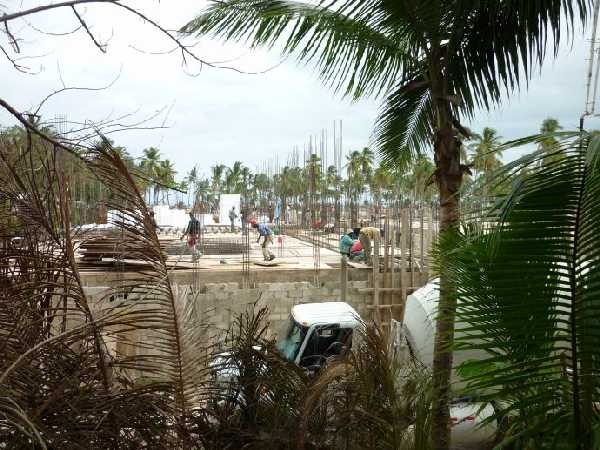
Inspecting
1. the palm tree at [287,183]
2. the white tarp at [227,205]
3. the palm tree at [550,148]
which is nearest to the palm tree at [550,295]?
the palm tree at [550,148]

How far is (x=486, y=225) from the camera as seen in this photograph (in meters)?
2.51

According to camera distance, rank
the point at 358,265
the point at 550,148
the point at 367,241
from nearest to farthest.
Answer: the point at 550,148 < the point at 358,265 < the point at 367,241

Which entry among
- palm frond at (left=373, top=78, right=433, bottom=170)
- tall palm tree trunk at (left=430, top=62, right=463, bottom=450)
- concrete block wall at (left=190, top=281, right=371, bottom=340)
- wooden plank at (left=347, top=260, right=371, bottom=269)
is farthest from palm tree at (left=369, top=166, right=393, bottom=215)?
concrete block wall at (left=190, top=281, right=371, bottom=340)

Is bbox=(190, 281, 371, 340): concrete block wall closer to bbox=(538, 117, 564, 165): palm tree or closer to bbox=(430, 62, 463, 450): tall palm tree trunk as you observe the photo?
bbox=(430, 62, 463, 450): tall palm tree trunk

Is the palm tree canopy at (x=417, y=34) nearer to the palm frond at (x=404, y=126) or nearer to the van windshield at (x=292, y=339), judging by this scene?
the palm frond at (x=404, y=126)

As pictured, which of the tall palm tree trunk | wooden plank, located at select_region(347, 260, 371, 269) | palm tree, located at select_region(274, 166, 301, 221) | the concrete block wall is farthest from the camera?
palm tree, located at select_region(274, 166, 301, 221)

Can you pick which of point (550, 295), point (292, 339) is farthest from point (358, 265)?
point (550, 295)

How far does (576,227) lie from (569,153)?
10.2 inches

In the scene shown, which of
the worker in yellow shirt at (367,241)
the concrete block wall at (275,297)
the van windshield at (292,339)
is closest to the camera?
the van windshield at (292,339)

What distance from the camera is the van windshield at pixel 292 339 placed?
7.90 meters

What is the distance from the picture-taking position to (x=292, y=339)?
26.7 feet

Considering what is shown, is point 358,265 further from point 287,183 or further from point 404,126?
point 287,183

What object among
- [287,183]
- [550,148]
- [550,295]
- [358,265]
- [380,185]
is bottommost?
[358,265]

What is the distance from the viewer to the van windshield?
790 centimetres
